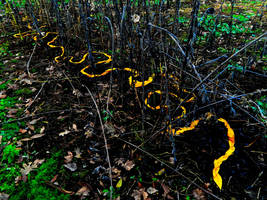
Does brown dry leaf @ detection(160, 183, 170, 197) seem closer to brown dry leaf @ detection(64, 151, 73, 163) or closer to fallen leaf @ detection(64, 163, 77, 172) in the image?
fallen leaf @ detection(64, 163, 77, 172)

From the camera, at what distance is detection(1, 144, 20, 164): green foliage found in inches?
79.6

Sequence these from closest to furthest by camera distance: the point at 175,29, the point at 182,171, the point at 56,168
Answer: the point at 182,171
the point at 56,168
the point at 175,29

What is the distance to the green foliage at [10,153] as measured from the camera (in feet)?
6.63

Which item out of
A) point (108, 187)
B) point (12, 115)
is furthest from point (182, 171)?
point (12, 115)

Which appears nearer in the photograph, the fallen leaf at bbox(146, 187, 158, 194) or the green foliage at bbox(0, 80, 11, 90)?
the fallen leaf at bbox(146, 187, 158, 194)

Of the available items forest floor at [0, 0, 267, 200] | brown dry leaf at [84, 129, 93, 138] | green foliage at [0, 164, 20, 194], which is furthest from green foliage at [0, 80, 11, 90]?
brown dry leaf at [84, 129, 93, 138]

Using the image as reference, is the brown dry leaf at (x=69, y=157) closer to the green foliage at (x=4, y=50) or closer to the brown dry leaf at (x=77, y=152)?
the brown dry leaf at (x=77, y=152)

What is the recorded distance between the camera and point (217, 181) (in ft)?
5.45

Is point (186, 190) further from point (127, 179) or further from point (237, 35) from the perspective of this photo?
point (237, 35)

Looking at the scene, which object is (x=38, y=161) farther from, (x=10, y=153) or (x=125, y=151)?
(x=125, y=151)

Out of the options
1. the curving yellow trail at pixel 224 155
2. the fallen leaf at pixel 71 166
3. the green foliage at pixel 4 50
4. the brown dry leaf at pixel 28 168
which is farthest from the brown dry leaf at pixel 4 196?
the green foliage at pixel 4 50

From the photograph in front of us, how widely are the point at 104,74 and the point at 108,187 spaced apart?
2.14 metres

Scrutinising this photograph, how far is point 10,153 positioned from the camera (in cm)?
207

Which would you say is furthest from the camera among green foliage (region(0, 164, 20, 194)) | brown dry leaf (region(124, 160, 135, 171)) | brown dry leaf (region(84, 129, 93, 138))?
brown dry leaf (region(84, 129, 93, 138))
